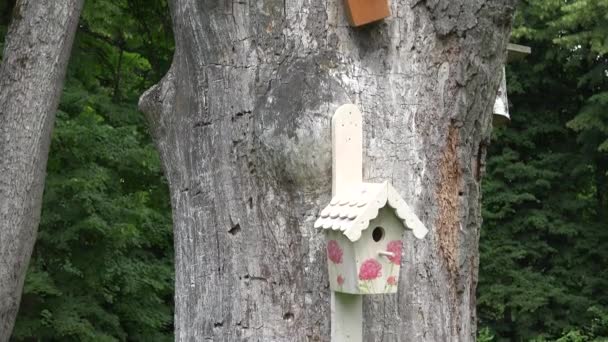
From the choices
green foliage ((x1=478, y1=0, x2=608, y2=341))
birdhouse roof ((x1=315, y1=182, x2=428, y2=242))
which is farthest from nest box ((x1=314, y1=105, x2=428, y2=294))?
green foliage ((x1=478, y1=0, x2=608, y2=341))

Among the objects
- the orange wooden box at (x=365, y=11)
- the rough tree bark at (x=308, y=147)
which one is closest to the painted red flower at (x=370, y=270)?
the rough tree bark at (x=308, y=147)

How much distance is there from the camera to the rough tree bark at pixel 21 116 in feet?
16.8

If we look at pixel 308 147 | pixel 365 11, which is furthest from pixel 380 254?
pixel 365 11

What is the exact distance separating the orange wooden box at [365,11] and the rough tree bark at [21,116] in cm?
335

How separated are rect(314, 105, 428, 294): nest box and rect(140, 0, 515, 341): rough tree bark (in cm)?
4

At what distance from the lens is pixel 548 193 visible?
13500mm

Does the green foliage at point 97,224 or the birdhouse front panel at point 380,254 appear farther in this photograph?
the green foliage at point 97,224

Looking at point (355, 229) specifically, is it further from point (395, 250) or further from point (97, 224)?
point (97, 224)

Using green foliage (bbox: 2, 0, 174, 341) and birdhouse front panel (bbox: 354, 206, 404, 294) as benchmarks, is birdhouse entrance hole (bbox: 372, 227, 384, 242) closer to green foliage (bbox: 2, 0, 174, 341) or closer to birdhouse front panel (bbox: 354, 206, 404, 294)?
birdhouse front panel (bbox: 354, 206, 404, 294)

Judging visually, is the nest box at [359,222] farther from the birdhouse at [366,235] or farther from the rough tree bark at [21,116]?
the rough tree bark at [21,116]

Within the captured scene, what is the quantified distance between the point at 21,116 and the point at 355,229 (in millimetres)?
3574

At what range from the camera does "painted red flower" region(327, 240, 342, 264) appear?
2.08 metres

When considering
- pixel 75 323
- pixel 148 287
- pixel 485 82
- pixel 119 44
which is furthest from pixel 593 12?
pixel 485 82

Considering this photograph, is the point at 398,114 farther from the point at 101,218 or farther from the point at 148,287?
the point at 148,287
